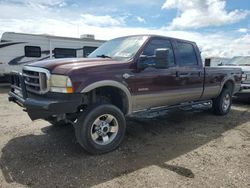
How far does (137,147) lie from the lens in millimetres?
4691

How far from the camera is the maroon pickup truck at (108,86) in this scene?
396 cm

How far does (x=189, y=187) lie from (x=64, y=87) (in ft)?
7.03

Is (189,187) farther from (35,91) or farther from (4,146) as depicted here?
(4,146)

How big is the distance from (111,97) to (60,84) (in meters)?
1.15

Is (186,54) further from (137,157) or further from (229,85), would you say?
(137,157)

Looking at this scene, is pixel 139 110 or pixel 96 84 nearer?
pixel 96 84

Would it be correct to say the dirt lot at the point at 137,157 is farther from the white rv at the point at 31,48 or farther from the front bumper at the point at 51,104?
the white rv at the point at 31,48

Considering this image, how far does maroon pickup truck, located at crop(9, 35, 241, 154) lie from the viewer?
3957 millimetres

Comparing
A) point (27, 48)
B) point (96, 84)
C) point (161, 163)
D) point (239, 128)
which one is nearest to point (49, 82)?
point (96, 84)

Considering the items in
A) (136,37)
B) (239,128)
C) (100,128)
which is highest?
(136,37)

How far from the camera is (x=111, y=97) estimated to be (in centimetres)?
480

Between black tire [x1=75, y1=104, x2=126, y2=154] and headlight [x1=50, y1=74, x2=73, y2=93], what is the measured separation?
500 millimetres

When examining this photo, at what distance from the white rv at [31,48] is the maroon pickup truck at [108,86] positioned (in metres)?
8.81

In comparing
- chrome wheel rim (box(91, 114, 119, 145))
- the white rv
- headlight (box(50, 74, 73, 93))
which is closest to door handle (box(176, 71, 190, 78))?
chrome wheel rim (box(91, 114, 119, 145))
